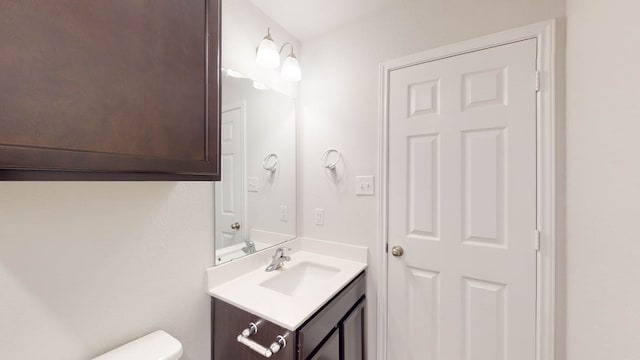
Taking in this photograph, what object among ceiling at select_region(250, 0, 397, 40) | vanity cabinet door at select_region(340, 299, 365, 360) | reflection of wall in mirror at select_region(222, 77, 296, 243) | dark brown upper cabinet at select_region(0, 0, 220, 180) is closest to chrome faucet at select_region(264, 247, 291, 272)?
reflection of wall in mirror at select_region(222, 77, 296, 243)

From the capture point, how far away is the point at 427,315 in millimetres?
1351

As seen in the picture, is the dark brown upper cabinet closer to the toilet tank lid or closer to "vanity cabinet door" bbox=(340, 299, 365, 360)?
the toilet tank lid

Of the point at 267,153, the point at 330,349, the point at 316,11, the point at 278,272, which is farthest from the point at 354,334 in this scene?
the point at 316,11

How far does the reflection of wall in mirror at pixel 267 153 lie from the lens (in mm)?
1407

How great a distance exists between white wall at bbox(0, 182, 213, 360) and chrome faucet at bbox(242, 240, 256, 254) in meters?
0.27

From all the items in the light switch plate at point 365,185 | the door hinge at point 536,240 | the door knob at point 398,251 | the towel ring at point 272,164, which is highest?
the towel ring at point 272,164

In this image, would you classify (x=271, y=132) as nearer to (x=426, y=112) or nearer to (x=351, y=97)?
(x=351, y=97)

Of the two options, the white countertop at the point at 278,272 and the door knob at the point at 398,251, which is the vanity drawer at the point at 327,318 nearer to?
the white countertop at the point at 278,272

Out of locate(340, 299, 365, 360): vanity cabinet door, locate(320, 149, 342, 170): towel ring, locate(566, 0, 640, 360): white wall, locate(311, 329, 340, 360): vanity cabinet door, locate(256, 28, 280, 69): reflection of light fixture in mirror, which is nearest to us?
locate(566, 0, 640, 360): white wall

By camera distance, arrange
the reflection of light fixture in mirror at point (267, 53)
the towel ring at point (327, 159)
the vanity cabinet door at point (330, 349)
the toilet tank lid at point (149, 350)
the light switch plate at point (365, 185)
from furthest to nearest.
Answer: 1. the towel ring at point (327, 159)
2. the light switch plate at point (365, 185)
3. the reflection of light fixture in mirror at point (267, 53)
4. the vanity cabinet door at point (330, 349)
5. the toilet tank lid at point (149, 350)

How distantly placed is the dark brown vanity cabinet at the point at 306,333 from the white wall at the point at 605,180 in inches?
33.1

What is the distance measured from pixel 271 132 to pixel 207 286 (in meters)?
0.96

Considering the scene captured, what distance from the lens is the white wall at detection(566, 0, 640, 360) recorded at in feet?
1.40

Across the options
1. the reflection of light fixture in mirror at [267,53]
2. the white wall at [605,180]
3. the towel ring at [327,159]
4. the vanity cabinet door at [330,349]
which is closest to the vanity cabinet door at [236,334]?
the vanity cabinet door at [330,349]
